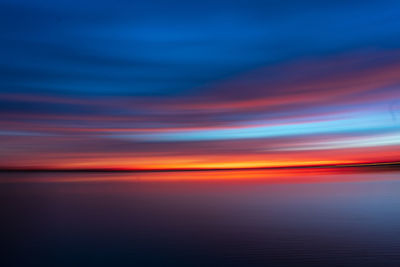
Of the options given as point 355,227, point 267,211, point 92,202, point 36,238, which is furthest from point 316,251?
point 92,202

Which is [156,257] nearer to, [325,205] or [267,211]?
[267,211]

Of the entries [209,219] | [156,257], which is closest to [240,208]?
[209,219]

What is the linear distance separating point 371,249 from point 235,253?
0.76 m

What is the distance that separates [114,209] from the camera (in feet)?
12.9

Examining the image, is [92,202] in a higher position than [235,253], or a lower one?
higher

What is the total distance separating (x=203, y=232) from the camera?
2861 mm

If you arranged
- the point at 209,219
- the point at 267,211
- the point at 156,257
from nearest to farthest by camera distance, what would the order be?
the point at 156,257 → the point at 209,219 → the point at 267,211

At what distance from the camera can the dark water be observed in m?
2.15

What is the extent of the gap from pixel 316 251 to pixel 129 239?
115 centimetres

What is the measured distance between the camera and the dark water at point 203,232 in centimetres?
215

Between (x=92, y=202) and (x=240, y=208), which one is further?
(x=92, y=202)

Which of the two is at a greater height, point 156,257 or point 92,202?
point 92,202

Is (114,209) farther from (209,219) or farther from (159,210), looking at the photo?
(209,219)

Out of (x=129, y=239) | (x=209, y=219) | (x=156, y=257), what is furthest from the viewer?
(x=209, y=219)
